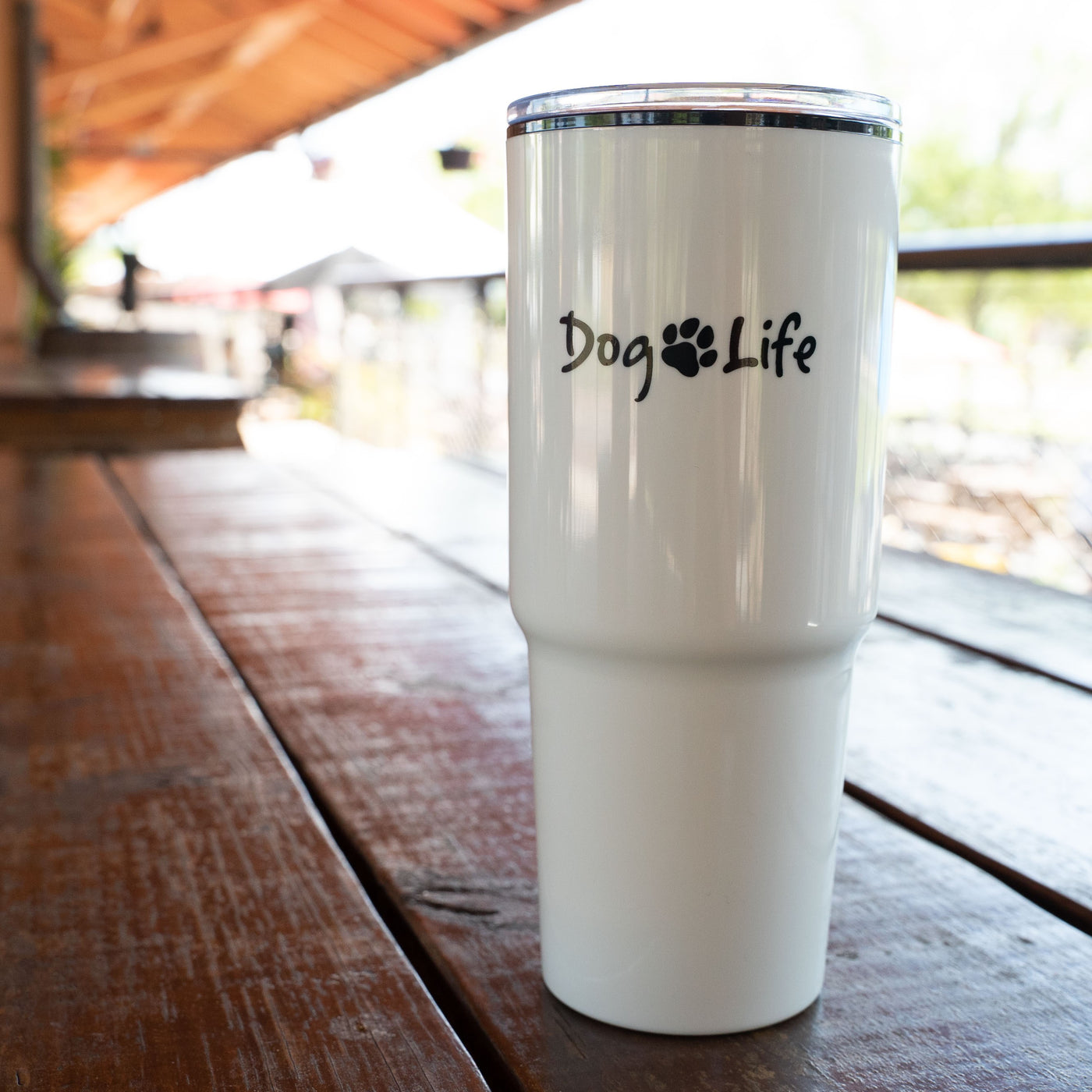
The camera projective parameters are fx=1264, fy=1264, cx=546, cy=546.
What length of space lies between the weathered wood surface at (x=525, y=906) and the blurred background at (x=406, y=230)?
200 millimetres

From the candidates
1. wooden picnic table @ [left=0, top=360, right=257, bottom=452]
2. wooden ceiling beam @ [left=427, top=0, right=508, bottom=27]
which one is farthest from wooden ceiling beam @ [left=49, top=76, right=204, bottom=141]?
wooden picnic table @ [left=0, top=360, right=257, bottom=452]

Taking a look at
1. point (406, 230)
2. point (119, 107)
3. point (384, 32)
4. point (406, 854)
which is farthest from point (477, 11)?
point (406, 854)

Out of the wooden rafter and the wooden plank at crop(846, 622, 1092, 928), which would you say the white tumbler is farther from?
the wooden rafter

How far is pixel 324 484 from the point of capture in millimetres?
1258

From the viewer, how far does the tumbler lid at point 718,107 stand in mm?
264

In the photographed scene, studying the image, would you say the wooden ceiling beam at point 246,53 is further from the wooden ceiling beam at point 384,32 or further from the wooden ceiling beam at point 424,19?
the wooden ceiling beam at point 424,19

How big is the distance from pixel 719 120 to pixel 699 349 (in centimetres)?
5

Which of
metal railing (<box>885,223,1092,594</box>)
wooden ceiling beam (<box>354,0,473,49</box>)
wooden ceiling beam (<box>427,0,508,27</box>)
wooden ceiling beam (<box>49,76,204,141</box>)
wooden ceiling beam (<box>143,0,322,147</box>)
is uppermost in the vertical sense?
wooden ceiling beam (<box>143,0,322,147</box>)

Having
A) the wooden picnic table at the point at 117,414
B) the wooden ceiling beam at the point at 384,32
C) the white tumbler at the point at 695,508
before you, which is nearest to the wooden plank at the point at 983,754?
the white tumbler at the point at 695,508

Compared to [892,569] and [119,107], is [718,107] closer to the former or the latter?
[892,569]

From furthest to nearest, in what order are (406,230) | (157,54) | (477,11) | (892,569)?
(406,230), (157,54), (477,11), (892,569)

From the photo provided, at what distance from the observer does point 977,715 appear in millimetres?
536

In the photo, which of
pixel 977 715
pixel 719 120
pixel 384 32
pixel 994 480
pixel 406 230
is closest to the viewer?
pixel 719 120

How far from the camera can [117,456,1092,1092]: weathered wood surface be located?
28 centimetres
